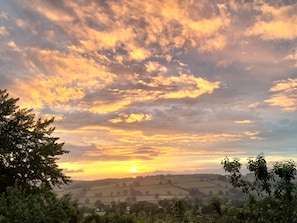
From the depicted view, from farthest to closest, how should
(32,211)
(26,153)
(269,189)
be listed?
(26,153) → (269,189) → (32,211)

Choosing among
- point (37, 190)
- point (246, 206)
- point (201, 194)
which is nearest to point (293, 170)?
point (246, 206)

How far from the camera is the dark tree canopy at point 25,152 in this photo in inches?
1869

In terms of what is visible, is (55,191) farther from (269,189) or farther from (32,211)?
(269,189)

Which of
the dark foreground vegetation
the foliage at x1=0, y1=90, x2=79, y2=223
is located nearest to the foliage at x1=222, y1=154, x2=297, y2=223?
the dark foreground vegetation

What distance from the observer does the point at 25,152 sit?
49438mm

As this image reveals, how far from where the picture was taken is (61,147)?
167ft

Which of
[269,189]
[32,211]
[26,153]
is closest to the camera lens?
[32,211]

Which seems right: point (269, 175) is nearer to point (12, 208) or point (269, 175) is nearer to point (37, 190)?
point (12, 208)

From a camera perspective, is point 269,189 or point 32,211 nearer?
point 32,211

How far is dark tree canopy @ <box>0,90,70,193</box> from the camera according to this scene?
47.5 m

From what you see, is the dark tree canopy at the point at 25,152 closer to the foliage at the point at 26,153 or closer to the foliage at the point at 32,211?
the foliage at the point at 26,153

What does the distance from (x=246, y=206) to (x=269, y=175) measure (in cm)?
333

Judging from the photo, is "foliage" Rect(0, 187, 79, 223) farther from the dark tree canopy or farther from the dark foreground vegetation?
the dark tree canopy

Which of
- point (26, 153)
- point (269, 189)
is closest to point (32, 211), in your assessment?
point (269, 189)
